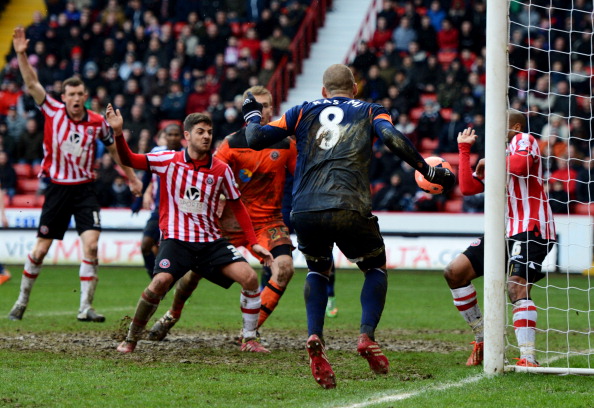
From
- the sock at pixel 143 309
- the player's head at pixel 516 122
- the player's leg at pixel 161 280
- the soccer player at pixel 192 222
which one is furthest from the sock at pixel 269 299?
the player's head at pixel 516 122

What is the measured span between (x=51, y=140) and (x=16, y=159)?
44.3 ft

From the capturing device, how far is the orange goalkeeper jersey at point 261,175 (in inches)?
344

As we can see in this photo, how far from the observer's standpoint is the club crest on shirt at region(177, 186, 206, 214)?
7.79 m

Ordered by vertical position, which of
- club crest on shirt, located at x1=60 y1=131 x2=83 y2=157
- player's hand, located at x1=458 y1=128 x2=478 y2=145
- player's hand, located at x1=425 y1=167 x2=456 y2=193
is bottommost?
club crest on shirt, located at x1=60 y1=131 x2=83 y2=157

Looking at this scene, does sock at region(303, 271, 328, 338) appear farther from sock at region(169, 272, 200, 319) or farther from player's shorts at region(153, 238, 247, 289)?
sock at region(169, 272, 200, 319)

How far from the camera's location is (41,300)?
1237 centimetres

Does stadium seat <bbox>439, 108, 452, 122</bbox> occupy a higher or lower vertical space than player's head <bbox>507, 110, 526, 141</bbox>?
lower

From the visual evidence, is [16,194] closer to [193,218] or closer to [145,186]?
[145,186]

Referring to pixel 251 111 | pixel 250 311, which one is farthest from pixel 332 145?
pixel 250 311

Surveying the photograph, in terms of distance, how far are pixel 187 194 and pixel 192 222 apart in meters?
0.24

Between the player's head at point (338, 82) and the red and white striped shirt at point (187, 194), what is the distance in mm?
1630

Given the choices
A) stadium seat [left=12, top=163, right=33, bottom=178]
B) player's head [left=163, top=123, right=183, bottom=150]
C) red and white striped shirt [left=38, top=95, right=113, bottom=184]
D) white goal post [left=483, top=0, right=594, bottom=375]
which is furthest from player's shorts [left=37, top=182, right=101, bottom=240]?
stadium seat [left=12, top=163, right=33, bottom=178]

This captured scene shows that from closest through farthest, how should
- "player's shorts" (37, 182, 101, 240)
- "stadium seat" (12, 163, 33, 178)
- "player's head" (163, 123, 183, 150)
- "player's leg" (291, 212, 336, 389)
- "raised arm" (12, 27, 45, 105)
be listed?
"player's leg" (291, 212, 336, 389) < "raised arm" (12, 27, 45, 105) < "player's shorts" (37, 182, 101, 240) < "player's head" (163, 123, 183, 150) < "stadium seat" (12, 163, 33, 178)

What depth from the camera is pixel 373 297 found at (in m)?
6.46
